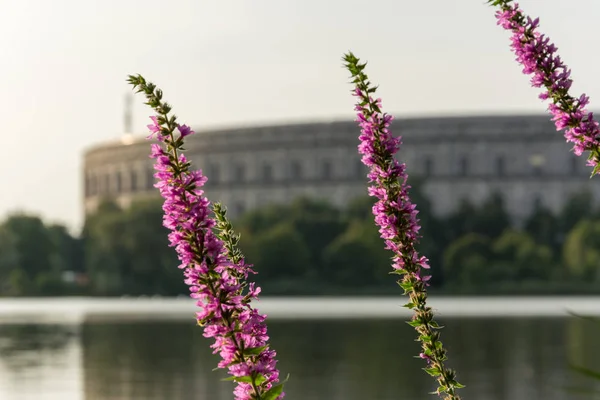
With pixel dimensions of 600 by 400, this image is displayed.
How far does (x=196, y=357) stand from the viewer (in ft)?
101

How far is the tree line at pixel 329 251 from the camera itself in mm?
93688

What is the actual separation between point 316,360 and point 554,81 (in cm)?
2432

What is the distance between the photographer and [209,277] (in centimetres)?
363

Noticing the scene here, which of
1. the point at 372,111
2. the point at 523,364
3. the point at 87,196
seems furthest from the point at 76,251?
the point at 372,111

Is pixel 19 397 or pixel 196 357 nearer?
pixel 19 397

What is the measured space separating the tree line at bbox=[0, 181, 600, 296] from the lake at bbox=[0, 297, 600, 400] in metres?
44.0

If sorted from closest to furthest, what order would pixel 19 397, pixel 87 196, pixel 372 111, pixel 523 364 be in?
pixel 372 111 < pixel 19 397 < pixel 523 364 < pixel 87 196

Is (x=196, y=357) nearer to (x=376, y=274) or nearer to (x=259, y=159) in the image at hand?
(x=376, y=274)

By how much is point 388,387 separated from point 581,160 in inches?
3993

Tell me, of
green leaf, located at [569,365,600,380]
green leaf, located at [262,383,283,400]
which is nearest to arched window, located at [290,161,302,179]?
green leaf, located at [262,383,283,400]

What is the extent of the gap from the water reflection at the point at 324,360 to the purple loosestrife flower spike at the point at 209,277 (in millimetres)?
16375

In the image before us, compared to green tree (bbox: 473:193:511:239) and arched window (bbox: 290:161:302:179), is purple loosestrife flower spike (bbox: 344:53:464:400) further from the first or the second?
arched window (bbox: 290:161:302:179)

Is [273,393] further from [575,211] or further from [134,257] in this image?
[575,211]

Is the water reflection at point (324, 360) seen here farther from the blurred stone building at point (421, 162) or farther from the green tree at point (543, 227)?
the blurred stone building at point (421, 162)
